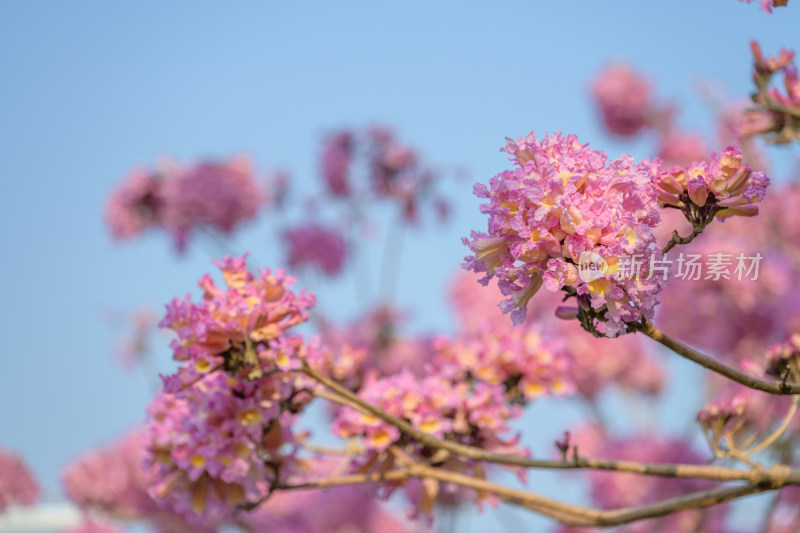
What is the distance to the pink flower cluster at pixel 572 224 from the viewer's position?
119 centimetres

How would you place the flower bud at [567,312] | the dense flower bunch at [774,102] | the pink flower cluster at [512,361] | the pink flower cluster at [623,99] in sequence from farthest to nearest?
the pink flower cluster at [623,99] < the pink flower cluster at [512,361] < the dense flower bunch at [774,102] < the flower bud at [567,312]

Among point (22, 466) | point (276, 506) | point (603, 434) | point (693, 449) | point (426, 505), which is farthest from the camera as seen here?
point (276, 506)

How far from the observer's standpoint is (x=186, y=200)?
488 cm

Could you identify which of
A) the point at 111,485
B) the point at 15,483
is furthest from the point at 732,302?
the point at 15,483

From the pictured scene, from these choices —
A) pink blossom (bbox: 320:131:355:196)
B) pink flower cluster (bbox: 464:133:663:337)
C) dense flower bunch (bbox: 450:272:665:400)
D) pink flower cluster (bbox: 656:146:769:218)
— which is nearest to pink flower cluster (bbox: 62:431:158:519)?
pink blossom (bbox: 320:131:355:196)

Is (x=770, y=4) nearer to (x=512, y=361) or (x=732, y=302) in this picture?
(x=512, y=361)

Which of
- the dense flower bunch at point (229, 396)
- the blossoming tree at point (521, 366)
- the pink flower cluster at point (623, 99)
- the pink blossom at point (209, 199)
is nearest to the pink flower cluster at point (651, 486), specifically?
the blossoming tree at point (521, 366)

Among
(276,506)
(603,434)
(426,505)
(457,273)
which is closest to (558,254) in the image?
(426,505)

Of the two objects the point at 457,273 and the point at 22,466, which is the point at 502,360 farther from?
the point at 457,273

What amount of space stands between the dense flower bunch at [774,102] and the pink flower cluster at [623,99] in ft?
15.2

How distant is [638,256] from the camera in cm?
120

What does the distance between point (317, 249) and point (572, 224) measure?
392 cm

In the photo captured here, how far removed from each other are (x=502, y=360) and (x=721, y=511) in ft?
8.71

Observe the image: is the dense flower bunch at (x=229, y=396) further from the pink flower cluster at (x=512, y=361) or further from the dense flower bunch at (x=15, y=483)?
the dense flower bunch at (x=15, y=483)
